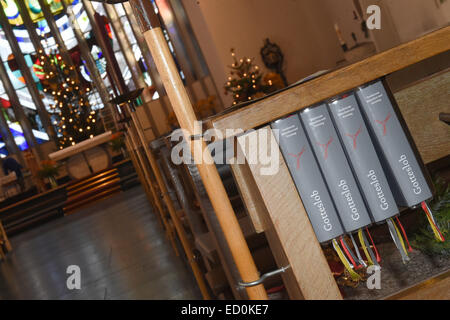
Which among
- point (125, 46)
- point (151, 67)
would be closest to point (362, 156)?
point (151, 67)

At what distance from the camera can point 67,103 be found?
14.3 m

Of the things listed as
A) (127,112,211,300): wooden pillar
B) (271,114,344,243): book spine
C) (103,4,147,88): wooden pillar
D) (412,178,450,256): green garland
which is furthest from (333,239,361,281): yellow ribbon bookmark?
(103,4,147,88): wooden pillar

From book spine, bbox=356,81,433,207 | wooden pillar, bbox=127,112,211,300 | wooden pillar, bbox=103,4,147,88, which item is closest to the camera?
book spine, bbox=356,81,433,207

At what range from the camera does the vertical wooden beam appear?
103 centimetres

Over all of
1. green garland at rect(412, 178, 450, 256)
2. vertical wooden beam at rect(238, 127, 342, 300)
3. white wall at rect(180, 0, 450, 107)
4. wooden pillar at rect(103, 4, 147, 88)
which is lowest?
green garland at rect(412, 178, 450, 256)

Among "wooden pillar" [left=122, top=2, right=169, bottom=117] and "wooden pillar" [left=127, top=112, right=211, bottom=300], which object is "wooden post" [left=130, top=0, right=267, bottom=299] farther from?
"wooden pillar" [left=122, top=2, right=169, bottom=117]

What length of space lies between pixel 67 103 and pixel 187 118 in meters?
13.9

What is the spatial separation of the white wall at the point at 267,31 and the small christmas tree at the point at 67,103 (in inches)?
190

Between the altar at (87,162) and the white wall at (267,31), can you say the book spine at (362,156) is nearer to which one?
the white wall at (267,31)

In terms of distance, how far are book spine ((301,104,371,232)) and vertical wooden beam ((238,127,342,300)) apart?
0.09 m

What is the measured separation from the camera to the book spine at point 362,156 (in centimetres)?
109

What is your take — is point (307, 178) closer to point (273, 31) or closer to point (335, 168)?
point (335, 168)

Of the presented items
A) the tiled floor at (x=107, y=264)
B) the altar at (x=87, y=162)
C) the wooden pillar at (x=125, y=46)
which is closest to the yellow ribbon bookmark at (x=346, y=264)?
the tiled floor at (x=107, y=264)
